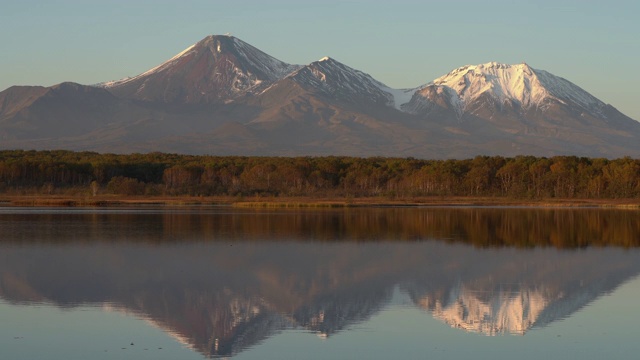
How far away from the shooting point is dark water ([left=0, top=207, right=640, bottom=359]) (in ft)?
67.6

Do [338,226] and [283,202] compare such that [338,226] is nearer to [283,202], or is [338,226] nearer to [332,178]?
[283,202]

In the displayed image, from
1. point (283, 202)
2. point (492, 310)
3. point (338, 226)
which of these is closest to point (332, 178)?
point (283, 202)

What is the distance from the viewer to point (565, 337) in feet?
70.3

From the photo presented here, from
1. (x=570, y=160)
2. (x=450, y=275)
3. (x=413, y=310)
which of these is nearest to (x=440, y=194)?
(x=570, y=160)

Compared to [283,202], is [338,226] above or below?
below

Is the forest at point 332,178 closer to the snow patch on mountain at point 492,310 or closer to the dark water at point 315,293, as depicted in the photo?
the dark water at point 315,293

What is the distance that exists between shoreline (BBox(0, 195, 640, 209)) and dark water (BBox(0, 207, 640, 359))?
3063 cm

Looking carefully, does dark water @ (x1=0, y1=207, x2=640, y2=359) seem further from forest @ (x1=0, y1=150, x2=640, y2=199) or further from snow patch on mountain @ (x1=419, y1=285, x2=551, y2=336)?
forest @ (x1=0, y1=150, x2=640, y2=199)

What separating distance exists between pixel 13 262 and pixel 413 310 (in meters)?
14.2

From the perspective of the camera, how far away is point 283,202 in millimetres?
81375

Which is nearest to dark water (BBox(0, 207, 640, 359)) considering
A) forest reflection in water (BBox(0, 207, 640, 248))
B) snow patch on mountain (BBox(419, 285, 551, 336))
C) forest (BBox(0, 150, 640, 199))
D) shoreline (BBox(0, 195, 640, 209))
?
snow patch on mountain (BBox(419, 285, 551, 336))

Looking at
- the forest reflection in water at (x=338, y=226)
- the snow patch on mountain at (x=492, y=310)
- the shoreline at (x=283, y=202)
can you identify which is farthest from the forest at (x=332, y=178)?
the snow patch on mountain at (x=492, y=310)

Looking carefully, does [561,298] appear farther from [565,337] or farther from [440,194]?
A: [440,194]

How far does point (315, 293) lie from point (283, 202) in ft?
178
